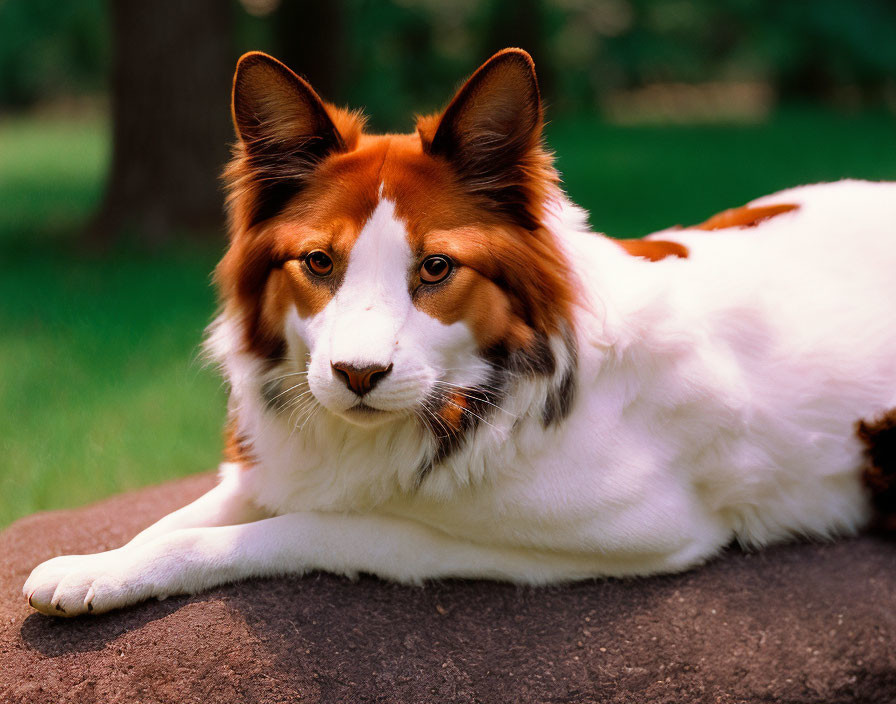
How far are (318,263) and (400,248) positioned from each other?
252mm

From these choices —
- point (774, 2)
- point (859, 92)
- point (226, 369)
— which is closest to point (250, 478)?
point (226, 369)

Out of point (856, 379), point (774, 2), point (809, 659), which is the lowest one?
point (809, 659)

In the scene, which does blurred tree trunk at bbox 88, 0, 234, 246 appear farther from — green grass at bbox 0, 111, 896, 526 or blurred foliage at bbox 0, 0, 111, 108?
blurred foliage at bbox 0, 0, 111, 108

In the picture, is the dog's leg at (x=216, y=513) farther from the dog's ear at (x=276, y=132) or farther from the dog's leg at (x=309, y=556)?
the dog's ear at (x=276, y=132)

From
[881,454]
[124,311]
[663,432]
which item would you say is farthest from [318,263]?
[124,311]

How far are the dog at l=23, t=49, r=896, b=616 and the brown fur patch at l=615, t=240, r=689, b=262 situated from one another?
1 cm

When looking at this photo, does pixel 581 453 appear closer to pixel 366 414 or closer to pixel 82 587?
pixel 366 414

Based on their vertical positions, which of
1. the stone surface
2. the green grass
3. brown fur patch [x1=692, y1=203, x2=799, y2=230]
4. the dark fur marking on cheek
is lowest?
the green grass

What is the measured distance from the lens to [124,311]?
7730 millimetres

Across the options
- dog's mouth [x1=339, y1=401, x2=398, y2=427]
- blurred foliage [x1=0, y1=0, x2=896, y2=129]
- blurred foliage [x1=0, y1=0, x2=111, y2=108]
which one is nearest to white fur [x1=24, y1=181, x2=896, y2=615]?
dog's mouth [x1=339, y1=401, x2=398, y2=427]

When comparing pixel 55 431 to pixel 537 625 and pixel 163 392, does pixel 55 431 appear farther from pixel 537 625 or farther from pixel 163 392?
pixel 537 625

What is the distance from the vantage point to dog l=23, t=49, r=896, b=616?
268 centimetres

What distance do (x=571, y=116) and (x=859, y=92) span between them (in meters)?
8.65

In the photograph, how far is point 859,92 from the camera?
27234mm
